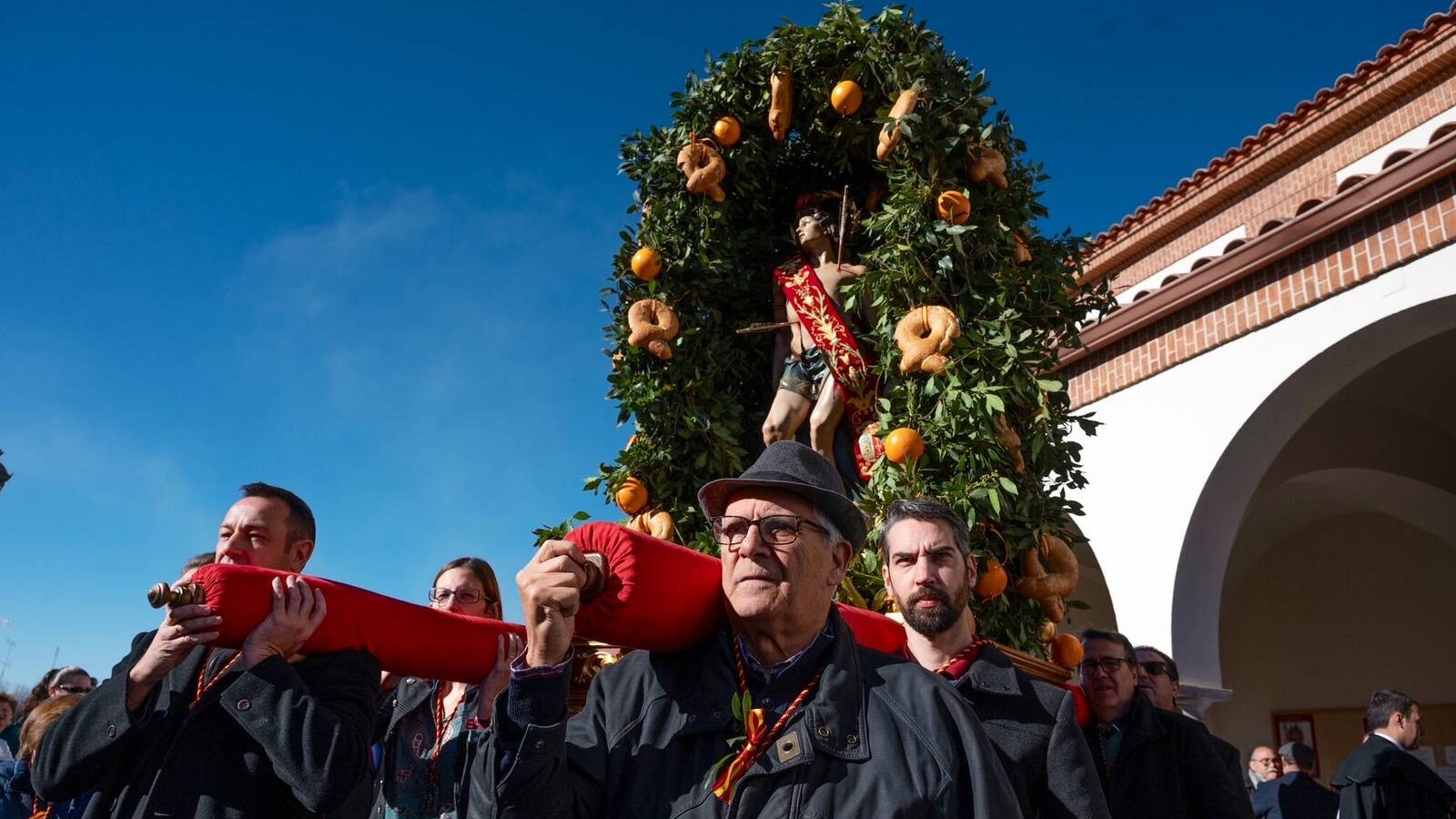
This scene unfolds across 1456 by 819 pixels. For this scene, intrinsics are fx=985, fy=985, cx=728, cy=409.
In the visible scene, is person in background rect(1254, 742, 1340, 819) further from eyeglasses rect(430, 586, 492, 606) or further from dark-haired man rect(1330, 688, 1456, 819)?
eyeglasses rect(430, 586, 492, 606)

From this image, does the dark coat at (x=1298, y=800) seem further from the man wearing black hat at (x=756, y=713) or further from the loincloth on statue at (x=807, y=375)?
the man wearing black hat at (x=756, y=713)

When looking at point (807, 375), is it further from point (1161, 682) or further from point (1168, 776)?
point (1168, 776)

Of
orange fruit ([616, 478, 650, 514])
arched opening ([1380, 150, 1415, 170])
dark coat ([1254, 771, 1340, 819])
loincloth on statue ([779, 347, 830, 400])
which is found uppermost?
arched opening ([1380, 150, 1415, 170])

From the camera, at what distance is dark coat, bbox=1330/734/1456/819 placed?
5488 millimetres

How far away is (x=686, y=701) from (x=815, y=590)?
343 millimetres

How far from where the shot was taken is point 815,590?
203 centimetres

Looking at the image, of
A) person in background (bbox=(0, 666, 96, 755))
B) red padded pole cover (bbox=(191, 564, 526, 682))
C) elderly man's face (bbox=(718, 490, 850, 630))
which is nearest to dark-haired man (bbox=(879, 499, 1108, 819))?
elderly man's face (bbox=(718, 490, 850, 630))

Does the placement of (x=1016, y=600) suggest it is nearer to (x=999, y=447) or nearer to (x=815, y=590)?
(x=999, y=447)

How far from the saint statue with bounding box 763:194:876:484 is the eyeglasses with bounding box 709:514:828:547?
2404mm

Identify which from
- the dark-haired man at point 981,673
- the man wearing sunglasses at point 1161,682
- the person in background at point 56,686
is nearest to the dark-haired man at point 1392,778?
the man wearing sunglasses at point 1161,682

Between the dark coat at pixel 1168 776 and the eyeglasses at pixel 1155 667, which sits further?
the eyeglasses at pixel 1155 667

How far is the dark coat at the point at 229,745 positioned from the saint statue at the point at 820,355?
2.72 meters

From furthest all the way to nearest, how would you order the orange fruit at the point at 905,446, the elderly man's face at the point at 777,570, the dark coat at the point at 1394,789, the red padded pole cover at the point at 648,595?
the dark coat at the point at 1394,789 → the orange fruit at the point at 905,446 → the elderly man's face at the point at 777,570 → the red padded pole cover at the point at 648,595

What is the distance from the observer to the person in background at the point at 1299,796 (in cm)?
632
